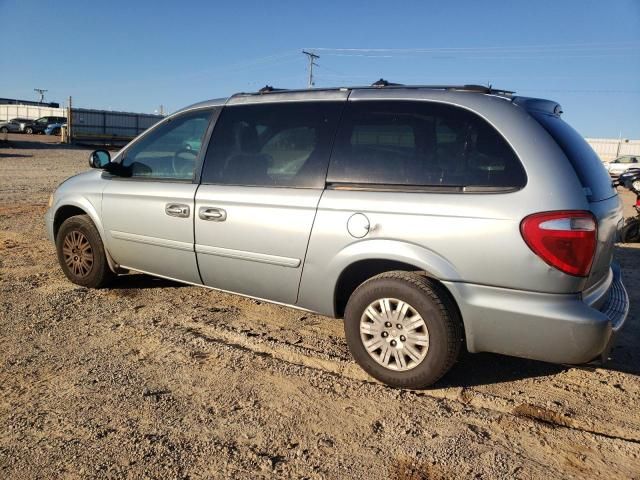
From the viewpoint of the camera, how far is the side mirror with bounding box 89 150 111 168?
4.91 meters

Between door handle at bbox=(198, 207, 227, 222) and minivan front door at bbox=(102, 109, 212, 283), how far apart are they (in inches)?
5.0

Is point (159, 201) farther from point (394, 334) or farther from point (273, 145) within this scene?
point (394, 334)

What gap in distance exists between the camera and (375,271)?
3541 mm

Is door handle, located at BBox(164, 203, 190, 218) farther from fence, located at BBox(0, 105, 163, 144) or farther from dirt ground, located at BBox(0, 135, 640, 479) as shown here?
fence, located at BBox(0, 105, 163, 144)

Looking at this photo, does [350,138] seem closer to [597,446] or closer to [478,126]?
[478,126]

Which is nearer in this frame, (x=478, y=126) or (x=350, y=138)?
(x=478, y=126)

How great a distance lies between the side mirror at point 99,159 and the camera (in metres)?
4.91

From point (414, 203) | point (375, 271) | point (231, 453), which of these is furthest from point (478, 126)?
point (231, 453)

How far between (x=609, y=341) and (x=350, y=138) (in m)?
1.97

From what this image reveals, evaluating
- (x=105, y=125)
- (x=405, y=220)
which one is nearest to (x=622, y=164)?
(x=405, y=220)

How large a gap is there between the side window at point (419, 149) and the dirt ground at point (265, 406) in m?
1.32

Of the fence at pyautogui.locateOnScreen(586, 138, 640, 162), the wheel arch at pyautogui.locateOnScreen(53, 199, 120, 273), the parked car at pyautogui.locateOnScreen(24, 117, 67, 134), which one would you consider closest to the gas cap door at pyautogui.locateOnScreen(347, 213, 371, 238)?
the wheel arch at pyautogui.locateOnScreen(53, 199, 120, 273)

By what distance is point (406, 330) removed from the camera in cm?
325

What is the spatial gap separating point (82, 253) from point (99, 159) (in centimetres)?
91
